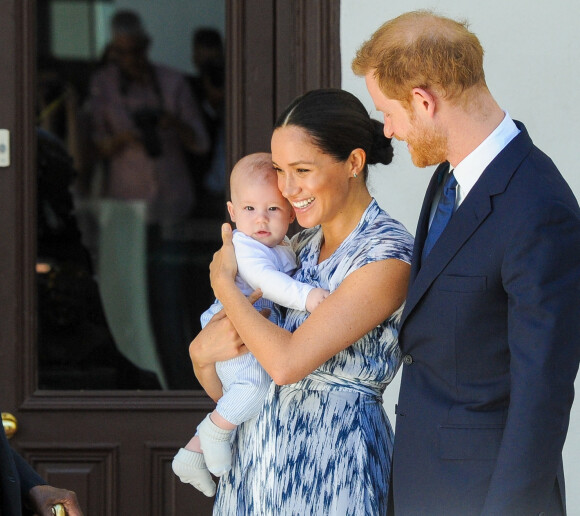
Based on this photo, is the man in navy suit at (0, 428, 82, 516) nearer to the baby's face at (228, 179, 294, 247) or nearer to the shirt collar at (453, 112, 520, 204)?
the baby's face at (228, 179, 294, 247)

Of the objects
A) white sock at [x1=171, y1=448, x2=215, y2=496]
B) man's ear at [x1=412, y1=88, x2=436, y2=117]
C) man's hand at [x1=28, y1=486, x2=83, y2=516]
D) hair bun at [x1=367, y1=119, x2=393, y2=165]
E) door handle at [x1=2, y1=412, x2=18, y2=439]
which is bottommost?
door handle at [x1=2, y1=412, x2=18, y2=439]

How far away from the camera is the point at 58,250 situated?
3723 mm

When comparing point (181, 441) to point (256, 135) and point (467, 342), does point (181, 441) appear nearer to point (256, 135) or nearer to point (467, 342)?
point (256, 135)

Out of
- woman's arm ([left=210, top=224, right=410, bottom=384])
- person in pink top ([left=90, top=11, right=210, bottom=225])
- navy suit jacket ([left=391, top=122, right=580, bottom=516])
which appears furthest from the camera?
person in pink top ([left=90, top=11, right=210, bottom=225])

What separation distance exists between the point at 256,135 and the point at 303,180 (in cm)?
136

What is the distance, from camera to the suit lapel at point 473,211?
1.91 m

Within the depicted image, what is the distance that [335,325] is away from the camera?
2166 mm

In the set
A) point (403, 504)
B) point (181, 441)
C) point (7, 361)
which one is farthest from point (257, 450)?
point (7, 361)

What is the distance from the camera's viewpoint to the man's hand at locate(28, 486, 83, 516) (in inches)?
86.3

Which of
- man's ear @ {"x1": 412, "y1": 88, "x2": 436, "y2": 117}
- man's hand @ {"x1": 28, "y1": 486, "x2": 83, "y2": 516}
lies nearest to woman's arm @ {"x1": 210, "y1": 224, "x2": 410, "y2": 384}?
man's ear @ {"x1": 412, "y1": 88, "x2": 436, "y2": 117}

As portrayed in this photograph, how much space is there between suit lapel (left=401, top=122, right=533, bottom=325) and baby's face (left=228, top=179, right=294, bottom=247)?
590 mm

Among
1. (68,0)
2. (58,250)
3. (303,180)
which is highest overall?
(68,0)

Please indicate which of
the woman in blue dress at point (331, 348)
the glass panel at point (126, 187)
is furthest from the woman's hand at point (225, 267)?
the glass panel at point (126, 187)

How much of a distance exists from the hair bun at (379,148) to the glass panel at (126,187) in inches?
55.8
